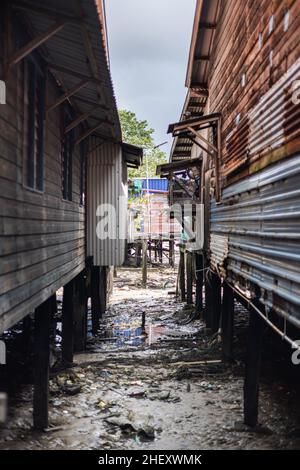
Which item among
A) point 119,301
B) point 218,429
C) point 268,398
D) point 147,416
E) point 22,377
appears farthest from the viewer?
point 119,301

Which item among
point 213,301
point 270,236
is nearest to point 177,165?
point 213,301

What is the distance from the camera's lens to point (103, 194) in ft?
39.3

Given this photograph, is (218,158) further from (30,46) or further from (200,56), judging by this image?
(30,46)

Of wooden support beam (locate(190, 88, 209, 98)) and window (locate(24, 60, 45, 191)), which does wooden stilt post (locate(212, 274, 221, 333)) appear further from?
window (locate(24, 60, 45, 191))

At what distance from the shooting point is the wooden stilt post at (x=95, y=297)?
1478 cm

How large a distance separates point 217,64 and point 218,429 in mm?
7196

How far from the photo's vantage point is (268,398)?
8109 mm

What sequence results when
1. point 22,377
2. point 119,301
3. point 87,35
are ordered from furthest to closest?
1. point 119,301
2. point 22,377
3. point 87,35

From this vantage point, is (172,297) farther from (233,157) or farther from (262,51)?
(262,51)

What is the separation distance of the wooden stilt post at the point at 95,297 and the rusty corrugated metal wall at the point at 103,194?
9.92 feet

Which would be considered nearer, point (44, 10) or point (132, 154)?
point (44, 10)

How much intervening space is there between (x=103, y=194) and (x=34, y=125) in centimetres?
627

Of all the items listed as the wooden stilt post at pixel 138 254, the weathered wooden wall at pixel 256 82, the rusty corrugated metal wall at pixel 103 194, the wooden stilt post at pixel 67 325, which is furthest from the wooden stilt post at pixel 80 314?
the wooden stilt post at pixel 138 254
